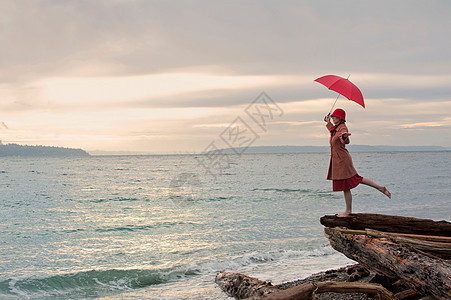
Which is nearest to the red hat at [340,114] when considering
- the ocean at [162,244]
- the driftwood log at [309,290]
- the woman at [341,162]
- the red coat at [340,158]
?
the woman at [341,162]

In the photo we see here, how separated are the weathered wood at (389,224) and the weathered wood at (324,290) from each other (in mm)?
1382

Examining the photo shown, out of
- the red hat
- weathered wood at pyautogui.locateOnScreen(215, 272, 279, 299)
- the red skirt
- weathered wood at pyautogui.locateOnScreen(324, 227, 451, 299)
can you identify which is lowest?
weathered wood at pyautogui.locateOnScreen(215, 272, 279, 299)

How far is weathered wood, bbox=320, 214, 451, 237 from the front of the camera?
6965 mm

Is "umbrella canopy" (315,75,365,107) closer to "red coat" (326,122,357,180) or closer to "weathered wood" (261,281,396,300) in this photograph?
"red coat" (326,122,357,180)

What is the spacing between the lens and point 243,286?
320 inches

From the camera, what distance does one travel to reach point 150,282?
10031mm

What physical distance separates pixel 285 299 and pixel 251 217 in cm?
1478

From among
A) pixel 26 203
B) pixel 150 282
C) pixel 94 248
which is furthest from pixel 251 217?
pixel 26 203

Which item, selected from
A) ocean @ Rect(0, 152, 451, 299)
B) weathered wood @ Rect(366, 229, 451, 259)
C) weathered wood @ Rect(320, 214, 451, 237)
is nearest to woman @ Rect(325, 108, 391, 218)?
weathered wood @ Rect(320, 214, 451, 237)

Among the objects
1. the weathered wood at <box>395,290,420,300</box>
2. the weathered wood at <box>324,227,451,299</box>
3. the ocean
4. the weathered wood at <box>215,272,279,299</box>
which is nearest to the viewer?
the weathered wood at <box>324,227,451,299</box>

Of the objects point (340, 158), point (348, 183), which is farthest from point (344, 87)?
point (348, 183)

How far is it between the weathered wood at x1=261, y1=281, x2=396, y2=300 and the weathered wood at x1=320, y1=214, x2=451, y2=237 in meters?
1.38

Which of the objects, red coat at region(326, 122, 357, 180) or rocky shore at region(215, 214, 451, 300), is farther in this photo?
red coat at region(326, 122, 357, 180)

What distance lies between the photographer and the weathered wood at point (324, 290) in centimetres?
505
